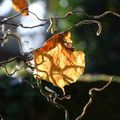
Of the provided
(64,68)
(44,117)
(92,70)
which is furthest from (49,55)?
(92,70)

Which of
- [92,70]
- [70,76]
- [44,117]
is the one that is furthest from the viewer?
[92,70]

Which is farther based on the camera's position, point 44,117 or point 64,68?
point 44,117

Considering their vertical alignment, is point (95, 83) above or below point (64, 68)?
below

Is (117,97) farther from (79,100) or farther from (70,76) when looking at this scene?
(70,76)

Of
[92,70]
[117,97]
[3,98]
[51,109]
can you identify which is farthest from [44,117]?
[92,70]

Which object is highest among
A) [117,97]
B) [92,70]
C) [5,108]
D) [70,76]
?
[70,76]

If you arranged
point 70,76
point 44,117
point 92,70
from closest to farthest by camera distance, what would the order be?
point 70,76 < point 44,117 < point 92,70
